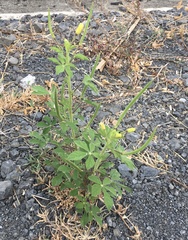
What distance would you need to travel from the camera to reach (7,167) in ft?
6.95

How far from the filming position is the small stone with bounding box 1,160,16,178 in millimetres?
2107

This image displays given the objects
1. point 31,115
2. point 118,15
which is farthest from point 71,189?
point 118,15

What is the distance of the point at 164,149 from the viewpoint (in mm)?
2355

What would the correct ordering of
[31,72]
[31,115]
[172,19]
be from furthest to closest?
[172,19] < [31,72] < [31,115]

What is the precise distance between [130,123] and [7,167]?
2.53 ft

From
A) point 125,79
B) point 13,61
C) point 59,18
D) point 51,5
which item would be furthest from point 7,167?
point 51,5

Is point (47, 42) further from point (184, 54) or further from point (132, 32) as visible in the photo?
point (184, 54)

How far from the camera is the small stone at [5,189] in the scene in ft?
6.57

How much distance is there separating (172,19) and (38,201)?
2.13m

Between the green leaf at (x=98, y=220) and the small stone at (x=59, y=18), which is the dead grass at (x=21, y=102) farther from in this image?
the small stone at (x=59, y=18)

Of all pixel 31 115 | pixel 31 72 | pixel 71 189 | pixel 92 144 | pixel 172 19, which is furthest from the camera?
pixel 172 19

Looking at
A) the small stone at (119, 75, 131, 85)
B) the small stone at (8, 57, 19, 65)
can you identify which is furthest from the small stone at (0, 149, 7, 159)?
the small stone at (119, 75, 131, 85)

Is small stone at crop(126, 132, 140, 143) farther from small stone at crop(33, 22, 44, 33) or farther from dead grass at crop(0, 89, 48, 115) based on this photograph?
small stone at crop(33, 22, 44, 33)

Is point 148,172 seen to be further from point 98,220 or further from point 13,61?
point 13,61
